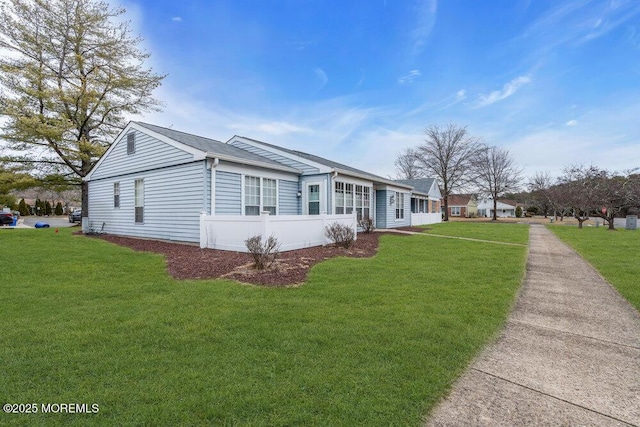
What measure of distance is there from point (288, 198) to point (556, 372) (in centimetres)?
1188

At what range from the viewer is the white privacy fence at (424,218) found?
24844 millimetres

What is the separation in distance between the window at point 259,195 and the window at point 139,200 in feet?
15.6

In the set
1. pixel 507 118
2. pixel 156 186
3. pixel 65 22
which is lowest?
pixel 156 186

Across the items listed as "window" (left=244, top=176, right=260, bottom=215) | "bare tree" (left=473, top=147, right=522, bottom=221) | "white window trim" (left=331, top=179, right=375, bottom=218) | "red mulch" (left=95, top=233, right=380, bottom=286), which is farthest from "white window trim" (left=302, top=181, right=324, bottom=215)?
"bare tree" (left=473, top=147, right=522, bottom=221)

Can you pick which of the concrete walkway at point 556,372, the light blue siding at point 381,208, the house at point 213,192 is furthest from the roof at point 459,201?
the concrete walkway at point 556,372

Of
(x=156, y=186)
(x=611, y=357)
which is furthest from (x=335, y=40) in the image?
(x=611, y=357)

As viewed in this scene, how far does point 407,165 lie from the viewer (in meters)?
47.2

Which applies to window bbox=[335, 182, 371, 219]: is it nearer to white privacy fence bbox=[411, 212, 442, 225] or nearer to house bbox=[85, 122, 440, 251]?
house bbox=[85, 122, 440, 251]

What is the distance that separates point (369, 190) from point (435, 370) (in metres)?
15.3

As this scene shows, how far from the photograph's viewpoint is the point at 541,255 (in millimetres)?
9898

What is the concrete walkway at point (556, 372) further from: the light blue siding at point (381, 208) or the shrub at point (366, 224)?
the light blue siding at point (381, 208)

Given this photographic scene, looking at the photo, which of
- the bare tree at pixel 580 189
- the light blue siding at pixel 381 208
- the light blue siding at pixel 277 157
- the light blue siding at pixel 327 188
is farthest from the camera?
the bare tree at pixel 580 189

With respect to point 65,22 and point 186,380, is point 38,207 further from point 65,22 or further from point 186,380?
point 186,380

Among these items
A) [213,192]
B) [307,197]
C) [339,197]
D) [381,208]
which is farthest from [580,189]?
[213,192]
